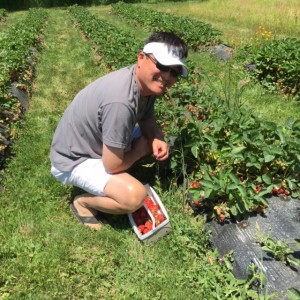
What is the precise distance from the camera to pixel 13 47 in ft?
27.4

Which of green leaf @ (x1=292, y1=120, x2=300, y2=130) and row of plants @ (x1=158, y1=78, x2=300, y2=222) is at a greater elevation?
green leaf @ (x1=292, y1=120, x2=300, y2=130)

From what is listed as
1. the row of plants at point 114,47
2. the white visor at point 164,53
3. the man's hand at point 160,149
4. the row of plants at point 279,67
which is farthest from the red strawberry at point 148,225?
the row of plants at point 114,47

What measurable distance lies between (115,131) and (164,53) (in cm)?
70

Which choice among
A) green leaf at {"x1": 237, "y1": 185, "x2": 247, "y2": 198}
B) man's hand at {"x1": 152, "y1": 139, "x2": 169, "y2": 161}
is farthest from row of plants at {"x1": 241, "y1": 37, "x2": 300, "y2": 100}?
green leaf at {"x1": 237, "y1": 185, "x2": 247, "y2": 198}

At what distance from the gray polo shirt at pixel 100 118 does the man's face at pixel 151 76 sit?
0.08 m

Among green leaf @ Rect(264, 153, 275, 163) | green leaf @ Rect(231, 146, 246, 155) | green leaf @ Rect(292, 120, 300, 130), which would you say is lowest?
green leaf @ Rect(231, 146, 246, 155)

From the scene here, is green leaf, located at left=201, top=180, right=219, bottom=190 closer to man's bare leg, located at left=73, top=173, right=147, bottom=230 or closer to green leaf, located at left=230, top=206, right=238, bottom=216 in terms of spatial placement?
green leaf, located at left=230, top=206, right=238, bottom=216

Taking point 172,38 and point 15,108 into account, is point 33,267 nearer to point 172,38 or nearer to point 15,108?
point 172,38

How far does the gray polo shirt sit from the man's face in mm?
76

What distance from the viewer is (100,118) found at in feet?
9.60

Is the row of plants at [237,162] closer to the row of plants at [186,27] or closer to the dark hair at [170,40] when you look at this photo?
the dark hair at [170,40]

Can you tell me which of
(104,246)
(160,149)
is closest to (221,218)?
(160,149)

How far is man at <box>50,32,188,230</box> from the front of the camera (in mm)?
2691

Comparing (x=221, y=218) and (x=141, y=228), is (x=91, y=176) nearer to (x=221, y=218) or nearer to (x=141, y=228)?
(x=141, y=228)
